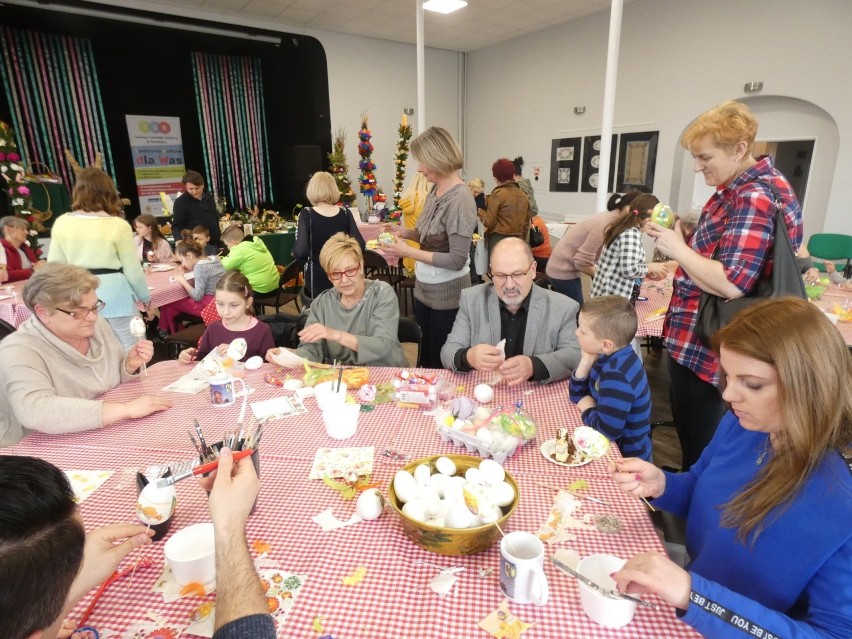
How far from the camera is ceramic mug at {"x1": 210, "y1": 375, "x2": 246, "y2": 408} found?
2047 mm

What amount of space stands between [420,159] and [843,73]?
20.5 ft

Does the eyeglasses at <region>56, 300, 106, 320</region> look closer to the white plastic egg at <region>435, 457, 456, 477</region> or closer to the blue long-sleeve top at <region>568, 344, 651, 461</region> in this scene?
the white plastic egg at <region>435, 457, 456, 477</region>

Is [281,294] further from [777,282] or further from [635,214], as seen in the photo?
[777,282]

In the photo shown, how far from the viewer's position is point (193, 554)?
1.19 m

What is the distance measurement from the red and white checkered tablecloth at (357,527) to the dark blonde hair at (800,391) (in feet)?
1.08

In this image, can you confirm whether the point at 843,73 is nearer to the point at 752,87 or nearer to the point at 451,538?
the point at 752,87

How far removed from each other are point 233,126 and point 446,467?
31.5ft

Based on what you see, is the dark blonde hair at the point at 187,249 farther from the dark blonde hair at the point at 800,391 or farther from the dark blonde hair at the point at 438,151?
the dark blonde hair at the point at 800,391

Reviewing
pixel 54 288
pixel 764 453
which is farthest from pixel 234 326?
pixel 764 453

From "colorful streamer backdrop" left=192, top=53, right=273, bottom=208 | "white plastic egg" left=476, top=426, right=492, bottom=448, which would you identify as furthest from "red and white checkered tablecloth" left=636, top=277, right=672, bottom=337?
→ "colorful streamer backdrop" left=192, top=53, right=273, bottom=208

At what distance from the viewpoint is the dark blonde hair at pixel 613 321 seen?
73.5 inches

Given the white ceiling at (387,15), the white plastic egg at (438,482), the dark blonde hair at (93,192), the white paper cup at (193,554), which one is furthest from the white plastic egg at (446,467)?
the white ceiling at (387,15)

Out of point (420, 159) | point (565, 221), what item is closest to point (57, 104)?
point (420, 159)

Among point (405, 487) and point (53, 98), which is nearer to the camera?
point (405, 487)
